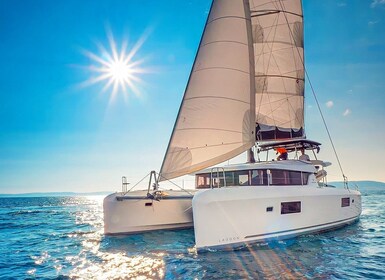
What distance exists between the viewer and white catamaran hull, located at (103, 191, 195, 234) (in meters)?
12.0

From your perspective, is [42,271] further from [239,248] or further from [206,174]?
[206,174]

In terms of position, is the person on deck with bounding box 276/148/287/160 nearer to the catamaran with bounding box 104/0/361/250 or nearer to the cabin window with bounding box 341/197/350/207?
the catamaran with bounding box 104/0/361/250

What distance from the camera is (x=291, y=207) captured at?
10.7m

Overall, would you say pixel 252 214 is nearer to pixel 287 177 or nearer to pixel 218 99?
pixel 287 177

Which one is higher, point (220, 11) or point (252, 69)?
point (220, 11)

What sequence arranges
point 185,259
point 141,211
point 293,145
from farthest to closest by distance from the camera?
point 293,145 → point 141,211 → point 185,259

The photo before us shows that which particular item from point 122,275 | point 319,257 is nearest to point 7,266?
point 122,275

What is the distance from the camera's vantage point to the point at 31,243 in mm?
13500

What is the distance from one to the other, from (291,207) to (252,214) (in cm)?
212

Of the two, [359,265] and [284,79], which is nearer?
[359,265]

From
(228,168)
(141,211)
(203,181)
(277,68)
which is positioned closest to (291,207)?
(228,168)

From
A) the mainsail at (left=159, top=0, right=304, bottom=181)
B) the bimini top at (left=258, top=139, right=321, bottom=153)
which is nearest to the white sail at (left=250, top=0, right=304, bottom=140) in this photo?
the bimini top at (left=258, top=139, right=321, bottom=153)

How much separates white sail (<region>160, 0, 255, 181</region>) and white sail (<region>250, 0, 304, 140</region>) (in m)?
4.98

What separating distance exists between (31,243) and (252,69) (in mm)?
12650
